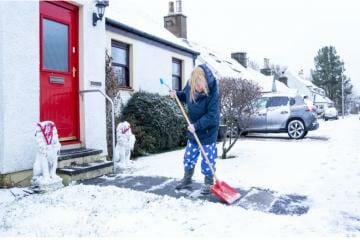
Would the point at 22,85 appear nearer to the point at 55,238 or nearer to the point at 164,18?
the point at 55,238

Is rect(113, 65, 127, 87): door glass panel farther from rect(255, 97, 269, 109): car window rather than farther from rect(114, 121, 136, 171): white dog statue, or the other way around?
rect(255, 97, 269, 109): car window

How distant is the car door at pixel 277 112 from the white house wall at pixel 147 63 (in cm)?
422

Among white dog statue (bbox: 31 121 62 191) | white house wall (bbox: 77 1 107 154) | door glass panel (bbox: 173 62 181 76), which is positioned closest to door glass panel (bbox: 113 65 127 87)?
white house wall (bbox: 77 1 107 154)

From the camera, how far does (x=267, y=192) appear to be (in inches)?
224

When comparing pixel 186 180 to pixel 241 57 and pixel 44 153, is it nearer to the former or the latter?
pixel 44 153

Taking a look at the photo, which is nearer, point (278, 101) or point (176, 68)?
point (176, 68)

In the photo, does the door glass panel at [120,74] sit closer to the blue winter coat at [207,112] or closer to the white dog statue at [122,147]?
the white dog statue at [122,147]

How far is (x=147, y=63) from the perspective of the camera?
490 inches

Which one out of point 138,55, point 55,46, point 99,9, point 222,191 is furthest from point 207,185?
point 138,55

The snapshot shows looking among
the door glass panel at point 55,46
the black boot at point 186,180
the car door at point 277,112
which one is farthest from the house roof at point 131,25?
the black boot at point 186,180

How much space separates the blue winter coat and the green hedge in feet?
14.5

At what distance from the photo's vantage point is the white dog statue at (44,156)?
5.54 m

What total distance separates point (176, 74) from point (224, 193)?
10.2 meters

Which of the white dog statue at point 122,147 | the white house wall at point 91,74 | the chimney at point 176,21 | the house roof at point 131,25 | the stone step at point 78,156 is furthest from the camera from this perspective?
the chimney at point 176,21
